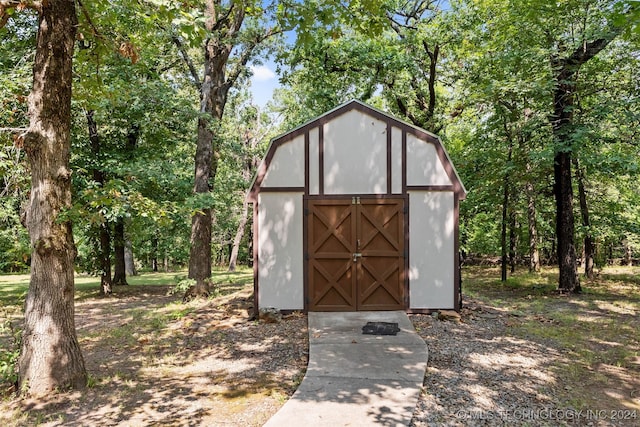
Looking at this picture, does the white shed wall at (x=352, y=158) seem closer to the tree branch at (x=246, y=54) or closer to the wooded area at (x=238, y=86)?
the wooded area at (x=238, y=86)

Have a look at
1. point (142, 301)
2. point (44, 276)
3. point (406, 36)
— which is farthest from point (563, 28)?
point (142, 301)

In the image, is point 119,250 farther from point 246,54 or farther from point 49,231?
point 49,231

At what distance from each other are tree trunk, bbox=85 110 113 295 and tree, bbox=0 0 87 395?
7.70 m

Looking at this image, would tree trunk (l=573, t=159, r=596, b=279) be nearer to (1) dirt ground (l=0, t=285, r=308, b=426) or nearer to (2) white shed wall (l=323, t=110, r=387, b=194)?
(2) white shed wall (l=323, t=110, r=387, b=194)

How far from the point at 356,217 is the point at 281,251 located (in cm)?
172

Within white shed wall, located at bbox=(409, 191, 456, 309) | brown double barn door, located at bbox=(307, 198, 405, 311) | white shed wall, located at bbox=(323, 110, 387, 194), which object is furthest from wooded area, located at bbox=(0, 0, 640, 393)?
white shed wall, located at bbox=(409, 191, 456, 309)

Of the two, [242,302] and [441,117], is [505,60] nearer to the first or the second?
[441,117]

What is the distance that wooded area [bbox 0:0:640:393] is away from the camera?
191 inches

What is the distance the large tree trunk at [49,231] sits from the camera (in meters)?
4.73

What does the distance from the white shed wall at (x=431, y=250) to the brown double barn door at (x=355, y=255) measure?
26 centimetres

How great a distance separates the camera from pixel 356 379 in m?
4.96

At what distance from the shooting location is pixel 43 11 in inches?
190

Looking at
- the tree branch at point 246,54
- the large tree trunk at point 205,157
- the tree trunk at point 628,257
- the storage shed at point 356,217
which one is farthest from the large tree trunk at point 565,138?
the tree trunk at point 628,257

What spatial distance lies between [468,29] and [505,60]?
8.62ft
